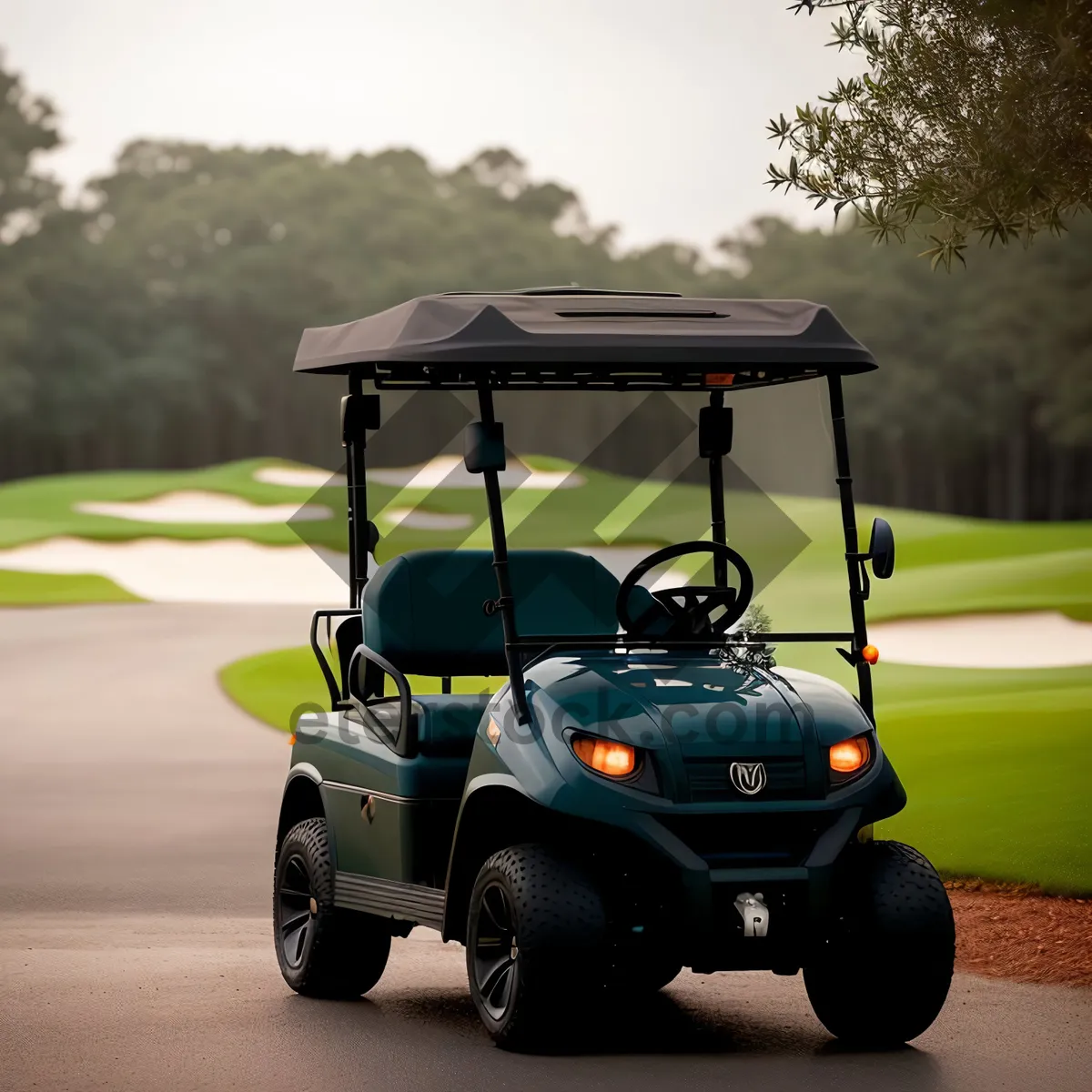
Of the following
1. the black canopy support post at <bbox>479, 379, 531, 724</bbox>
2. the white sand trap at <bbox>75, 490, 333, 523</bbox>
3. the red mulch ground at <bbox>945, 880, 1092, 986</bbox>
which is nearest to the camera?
the black canopy support post at <bbox>479, 379, 531, 724</bbox>

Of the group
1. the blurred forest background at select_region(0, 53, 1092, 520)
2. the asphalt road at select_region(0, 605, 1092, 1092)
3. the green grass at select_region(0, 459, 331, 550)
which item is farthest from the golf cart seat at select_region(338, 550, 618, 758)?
the blurred forest background at select_region(0, 53, 1092, 520)

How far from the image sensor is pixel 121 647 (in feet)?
80.8

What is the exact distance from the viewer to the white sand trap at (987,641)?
971 inches

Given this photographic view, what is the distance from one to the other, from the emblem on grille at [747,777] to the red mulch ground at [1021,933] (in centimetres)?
255

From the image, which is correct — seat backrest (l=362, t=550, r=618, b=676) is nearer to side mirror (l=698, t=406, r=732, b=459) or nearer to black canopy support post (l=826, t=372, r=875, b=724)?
side mirror (l=698, t=406, r=732, b=459)

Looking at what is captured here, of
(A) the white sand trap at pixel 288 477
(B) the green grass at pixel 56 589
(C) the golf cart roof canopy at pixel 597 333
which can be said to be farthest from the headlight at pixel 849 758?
(A) the white sand trap at pixel 288 477

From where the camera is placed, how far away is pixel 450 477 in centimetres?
812

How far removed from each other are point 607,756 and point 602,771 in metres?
0.05

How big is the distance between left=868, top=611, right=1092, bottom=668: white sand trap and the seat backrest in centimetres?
1635

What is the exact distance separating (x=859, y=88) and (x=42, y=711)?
11.7m

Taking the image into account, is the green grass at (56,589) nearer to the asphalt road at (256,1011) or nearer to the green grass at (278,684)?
the green grass at (278,684)

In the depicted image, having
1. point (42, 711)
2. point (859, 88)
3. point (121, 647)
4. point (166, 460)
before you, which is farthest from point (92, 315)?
point (859, 88)

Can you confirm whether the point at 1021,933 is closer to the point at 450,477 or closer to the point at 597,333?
the point at 450,477

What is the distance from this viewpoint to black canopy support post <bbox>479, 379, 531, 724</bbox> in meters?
6.41
